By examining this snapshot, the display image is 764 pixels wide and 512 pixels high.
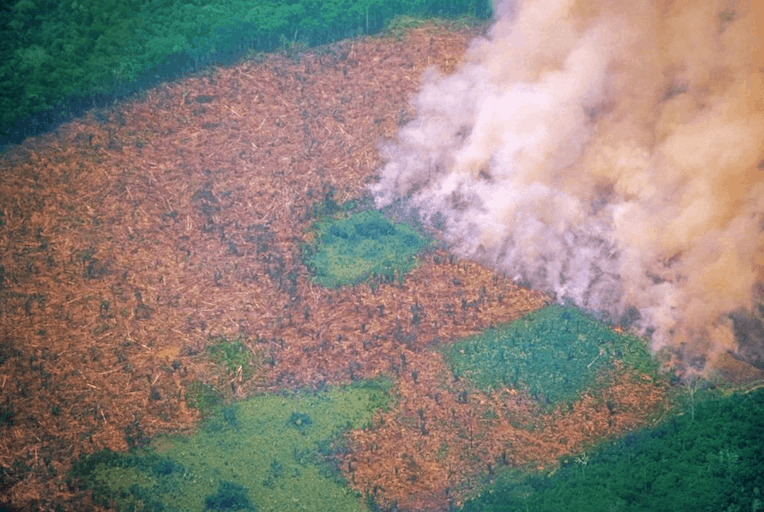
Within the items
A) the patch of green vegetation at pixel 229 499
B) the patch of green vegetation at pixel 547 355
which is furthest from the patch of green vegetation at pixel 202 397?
the patch of green vegetation at pixel 547 355

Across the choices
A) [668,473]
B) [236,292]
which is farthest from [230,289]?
[668,473]

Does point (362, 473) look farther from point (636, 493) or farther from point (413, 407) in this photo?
point (636, 493)

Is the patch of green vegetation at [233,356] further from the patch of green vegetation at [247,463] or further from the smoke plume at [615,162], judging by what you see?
the smoke plume at [615,162]

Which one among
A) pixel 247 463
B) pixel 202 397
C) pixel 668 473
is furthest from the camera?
pixel 202 397

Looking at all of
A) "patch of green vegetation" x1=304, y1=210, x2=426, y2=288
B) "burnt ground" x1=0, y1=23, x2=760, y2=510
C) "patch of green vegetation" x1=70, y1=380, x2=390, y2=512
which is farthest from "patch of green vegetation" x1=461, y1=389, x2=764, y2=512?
"patch of green vegetation" x1=304, y1=210, x2=426, y2=288

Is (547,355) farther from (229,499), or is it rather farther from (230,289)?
(230,289)
